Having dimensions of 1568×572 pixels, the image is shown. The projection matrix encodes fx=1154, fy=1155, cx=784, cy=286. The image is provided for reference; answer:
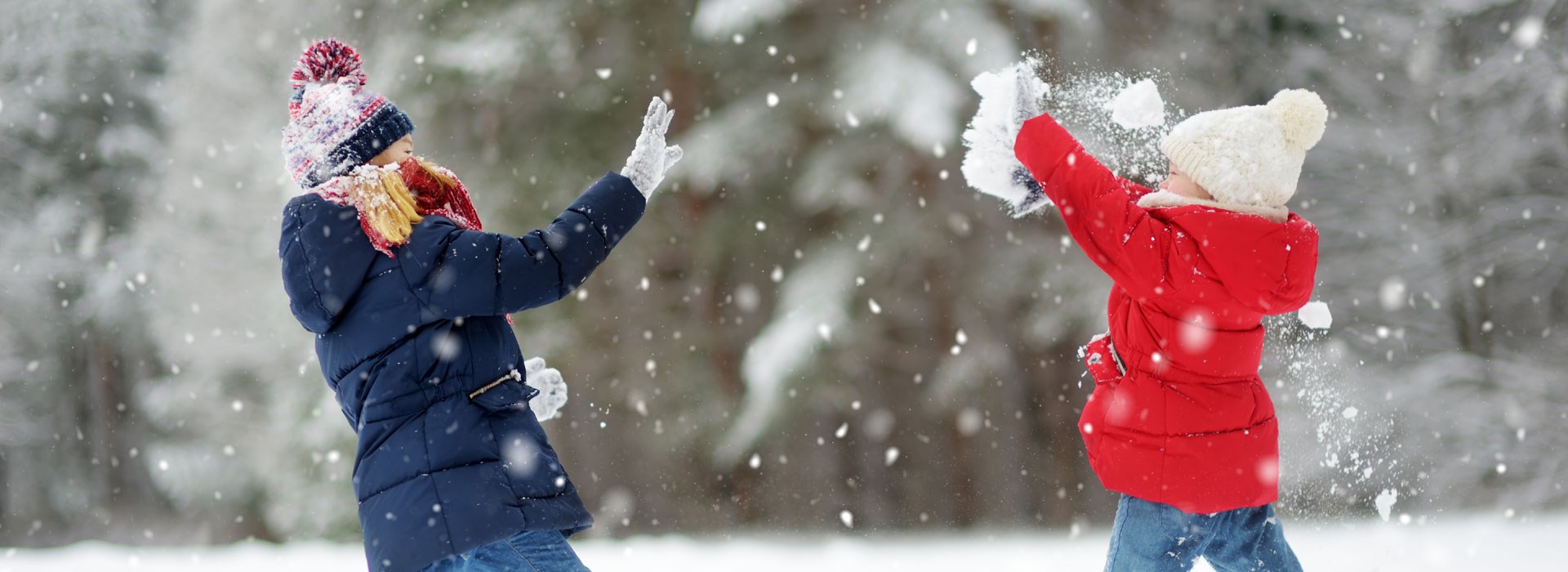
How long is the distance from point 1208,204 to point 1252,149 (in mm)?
163

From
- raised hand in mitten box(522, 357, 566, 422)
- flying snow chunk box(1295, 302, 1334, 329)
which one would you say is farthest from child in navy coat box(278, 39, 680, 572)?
Answer: flying snow chunk box(1295, 302, 1334, 329)

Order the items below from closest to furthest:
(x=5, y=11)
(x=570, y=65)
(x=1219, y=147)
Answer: (x=1219, y=147), (x=570, y=65), (x=5, y=11)

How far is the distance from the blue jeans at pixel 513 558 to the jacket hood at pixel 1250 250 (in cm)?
152

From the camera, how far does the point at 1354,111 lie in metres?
6.98

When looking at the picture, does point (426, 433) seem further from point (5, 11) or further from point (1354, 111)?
point (5, 11)

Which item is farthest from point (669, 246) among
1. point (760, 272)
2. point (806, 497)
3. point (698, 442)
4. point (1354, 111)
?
point (1354, 111)

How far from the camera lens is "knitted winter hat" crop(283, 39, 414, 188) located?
95.4 inches

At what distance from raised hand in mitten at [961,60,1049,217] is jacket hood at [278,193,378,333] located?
1443mm

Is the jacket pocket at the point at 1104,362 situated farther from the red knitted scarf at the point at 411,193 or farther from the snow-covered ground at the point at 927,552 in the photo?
the snow-covered ground at the point at 927,552

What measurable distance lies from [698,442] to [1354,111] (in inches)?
179

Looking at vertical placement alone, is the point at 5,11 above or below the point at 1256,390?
above

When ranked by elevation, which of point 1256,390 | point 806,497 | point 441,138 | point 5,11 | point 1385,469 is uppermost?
point 5,11

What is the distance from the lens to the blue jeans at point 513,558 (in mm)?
2354

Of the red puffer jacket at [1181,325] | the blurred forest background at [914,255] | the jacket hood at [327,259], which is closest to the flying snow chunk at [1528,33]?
the blurred forest background at [914,255]
